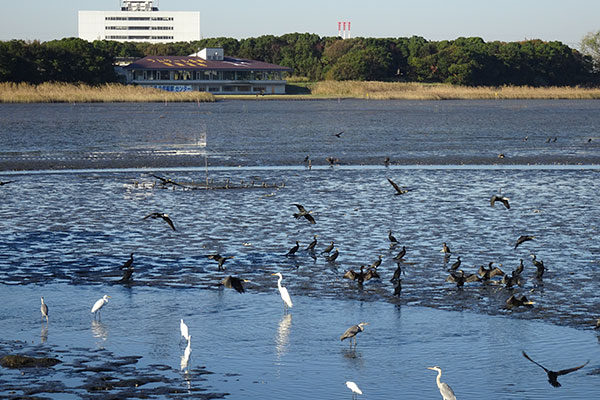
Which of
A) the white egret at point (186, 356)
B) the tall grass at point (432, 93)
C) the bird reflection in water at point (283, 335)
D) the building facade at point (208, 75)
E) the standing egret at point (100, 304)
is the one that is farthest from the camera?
the building facade at point (208, 75)

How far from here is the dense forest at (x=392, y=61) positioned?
406 feet

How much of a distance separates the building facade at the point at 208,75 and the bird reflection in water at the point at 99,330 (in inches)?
5431

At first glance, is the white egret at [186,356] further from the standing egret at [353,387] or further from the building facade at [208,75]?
the building facade at [208,75]

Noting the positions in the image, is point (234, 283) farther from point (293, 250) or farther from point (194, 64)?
point (194, 64)

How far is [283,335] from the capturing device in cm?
1238

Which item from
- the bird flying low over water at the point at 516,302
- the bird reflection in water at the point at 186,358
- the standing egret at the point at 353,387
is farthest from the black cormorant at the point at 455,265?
the standing egret at the point at 353,387

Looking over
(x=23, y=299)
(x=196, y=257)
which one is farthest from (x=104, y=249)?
(x=23, y=299)

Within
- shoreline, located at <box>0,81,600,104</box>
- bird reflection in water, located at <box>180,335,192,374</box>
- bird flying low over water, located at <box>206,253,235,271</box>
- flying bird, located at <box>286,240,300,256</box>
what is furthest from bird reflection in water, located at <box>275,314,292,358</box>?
shoreline, located at <box>0,81,600,104</box>

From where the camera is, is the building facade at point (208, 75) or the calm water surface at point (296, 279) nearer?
the calm water surface at point (296, 279)

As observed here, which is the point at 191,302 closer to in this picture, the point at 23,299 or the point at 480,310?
the point at 23,299

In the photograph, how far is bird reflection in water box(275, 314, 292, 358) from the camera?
11.8 metres

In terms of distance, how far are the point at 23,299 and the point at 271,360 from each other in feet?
15.6

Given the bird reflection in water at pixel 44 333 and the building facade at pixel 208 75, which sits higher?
the building facade at pixel 208 75

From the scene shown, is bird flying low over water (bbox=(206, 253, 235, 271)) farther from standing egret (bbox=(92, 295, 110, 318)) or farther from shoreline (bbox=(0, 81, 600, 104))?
shoreline (bbox=(0, 81, 600, 104))
